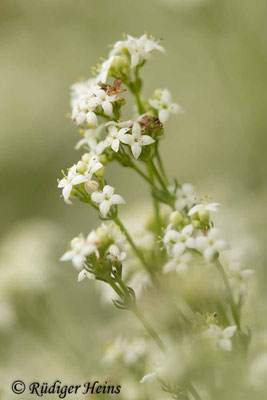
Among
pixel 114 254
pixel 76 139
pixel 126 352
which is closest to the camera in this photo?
pixel 114 254

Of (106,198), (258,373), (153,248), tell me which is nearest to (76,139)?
(153,248)

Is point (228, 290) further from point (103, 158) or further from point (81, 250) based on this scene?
point (103, 158)

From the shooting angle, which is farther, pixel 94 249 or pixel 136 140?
pixel 136 140

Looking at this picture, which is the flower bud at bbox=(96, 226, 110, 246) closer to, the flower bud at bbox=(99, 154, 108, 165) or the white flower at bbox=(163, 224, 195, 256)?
the white flower at bbox=(163, 224, 195, 256)

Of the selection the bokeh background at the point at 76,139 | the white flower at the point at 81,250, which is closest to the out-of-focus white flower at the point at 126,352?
the bokeh background at the point at 76,139

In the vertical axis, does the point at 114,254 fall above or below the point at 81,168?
Answer: below

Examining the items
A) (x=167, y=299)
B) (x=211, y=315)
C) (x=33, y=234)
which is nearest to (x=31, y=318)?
(x=33, y=234)

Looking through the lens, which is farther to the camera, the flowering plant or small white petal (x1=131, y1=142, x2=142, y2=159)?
small white petal (x1=131, y1=142, x2=142, y2=159)

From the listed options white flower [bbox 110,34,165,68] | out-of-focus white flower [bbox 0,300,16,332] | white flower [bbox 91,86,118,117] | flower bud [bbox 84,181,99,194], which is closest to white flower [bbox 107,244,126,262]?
flower bud [bbox 84,181,99,194]
